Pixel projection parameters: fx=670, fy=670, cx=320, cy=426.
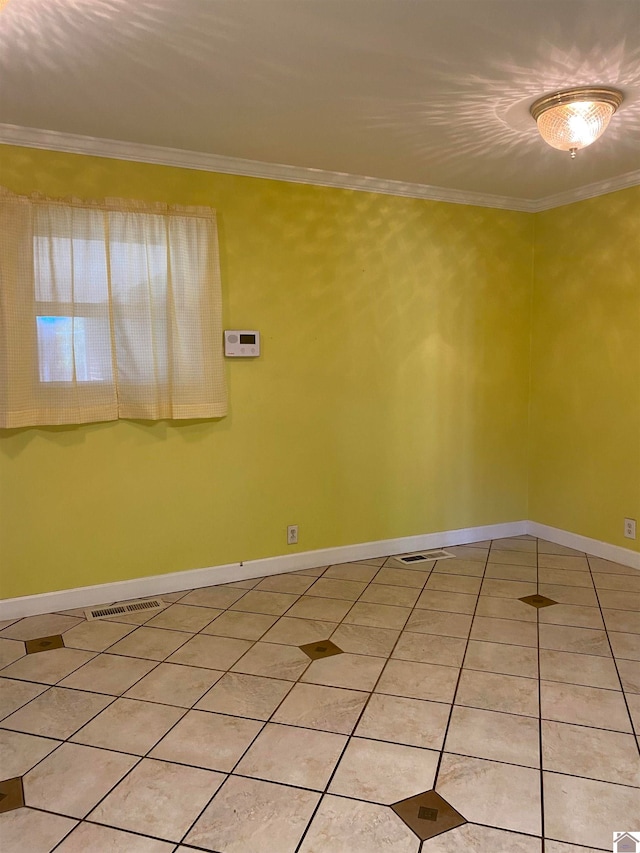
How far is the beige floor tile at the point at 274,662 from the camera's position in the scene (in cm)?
273

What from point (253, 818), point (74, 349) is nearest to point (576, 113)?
point (74, 349)

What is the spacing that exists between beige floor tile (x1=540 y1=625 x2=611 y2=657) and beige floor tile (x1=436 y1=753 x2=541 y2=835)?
0.95 m

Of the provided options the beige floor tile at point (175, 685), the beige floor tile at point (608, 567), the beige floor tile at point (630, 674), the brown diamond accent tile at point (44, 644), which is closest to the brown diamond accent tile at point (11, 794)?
the beige floor tile at point (175, 685)

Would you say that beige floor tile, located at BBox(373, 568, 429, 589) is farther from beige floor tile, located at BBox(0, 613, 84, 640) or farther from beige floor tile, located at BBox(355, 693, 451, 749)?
beige floor tile, located at BBox(0, 613, 84, 640)

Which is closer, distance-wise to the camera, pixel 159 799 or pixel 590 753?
pixel 159 799

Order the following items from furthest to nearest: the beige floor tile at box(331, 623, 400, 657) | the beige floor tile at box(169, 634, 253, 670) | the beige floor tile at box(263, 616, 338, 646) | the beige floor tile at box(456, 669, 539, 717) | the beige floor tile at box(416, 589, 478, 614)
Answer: the beige floor tile at box(416, 589, 478, 614)
the beige floor tile at box(263, 616, 338, 646)
the beige floor tile at box(331, 623, 400, 657)
the beige floor tile at box(169, 634, 253, 670)
the beige floor tile at box(456, 669, 539, 717)

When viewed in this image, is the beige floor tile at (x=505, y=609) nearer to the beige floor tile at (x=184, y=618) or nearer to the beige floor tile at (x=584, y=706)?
the beige floor tile at (x=584, y=706)

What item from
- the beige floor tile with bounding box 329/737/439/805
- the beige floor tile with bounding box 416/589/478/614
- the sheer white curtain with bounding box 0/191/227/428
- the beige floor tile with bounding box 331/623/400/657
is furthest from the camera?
the beige floor tile with bounding box 416/589/478/614

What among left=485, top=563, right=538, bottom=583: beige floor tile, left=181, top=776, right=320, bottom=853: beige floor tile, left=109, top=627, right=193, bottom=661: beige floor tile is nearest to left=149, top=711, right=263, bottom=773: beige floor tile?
left=181, top=776, right=320, bottom=853: beige floor tile

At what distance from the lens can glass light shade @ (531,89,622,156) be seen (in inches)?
105

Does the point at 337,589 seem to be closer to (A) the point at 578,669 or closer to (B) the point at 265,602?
(B) the point at 265,602

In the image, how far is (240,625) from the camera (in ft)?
10.5

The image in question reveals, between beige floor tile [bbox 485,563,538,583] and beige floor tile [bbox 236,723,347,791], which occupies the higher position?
beige floor tile [bbox 485,563,538,583]

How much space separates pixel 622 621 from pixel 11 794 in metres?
2.67
